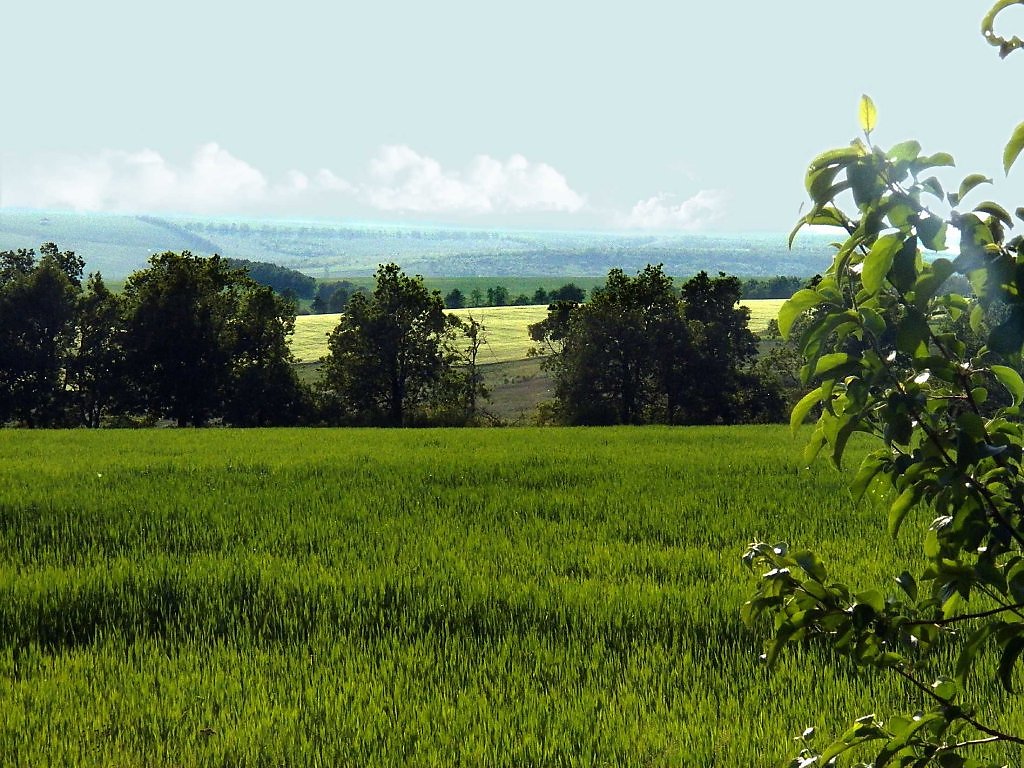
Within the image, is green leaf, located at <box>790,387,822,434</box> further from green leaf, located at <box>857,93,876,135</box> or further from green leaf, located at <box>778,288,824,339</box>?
green leaf, located at <box>857,93,876,135</box>

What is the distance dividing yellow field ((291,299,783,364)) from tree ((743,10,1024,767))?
6356 centimetres

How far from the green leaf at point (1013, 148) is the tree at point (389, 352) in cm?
4016

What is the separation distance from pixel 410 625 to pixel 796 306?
455 cm

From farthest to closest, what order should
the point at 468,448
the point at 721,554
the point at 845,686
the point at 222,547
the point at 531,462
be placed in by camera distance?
the point at 468,448, the point at 531,462, the point at 222,547, the point at 721,554, the point at 845,686

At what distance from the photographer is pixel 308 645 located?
5.44 m

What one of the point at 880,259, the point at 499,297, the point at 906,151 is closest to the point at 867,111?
the point at 906,151

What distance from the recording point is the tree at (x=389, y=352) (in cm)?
4191

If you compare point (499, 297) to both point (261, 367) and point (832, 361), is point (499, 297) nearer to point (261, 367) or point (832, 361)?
point (261, 367)

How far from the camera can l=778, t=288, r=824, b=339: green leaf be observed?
164 centimetres

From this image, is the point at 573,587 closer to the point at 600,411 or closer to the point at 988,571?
the point at 988,571

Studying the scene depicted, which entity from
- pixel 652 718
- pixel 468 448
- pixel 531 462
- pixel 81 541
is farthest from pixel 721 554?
pixel 468 448

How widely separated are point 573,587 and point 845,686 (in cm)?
214

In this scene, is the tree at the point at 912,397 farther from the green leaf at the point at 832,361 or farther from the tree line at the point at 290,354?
the tree line at the point at 290,354

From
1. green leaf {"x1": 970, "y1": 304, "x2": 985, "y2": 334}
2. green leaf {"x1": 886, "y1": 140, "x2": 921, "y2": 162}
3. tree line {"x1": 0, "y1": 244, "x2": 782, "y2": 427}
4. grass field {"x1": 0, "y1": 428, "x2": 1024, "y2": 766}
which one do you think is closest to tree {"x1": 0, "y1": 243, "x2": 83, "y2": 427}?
tree line {"x1": 0, "y1": 244, "x2": 782, "y2": 427}
